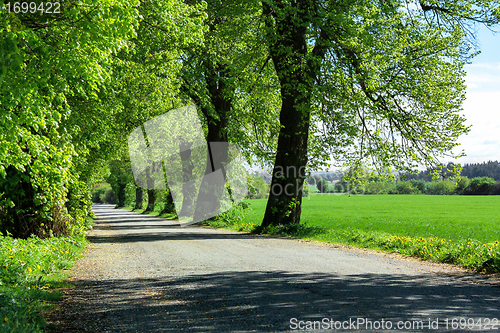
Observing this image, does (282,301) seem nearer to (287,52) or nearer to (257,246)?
(257,246)

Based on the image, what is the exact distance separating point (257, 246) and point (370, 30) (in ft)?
28.1

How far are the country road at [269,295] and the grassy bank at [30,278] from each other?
299 millimetres

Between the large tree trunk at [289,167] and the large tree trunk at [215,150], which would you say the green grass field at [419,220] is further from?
the large tree trunk at [289,167]

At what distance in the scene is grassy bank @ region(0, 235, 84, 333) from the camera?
15.7ft

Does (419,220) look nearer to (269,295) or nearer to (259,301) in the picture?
(269,295)

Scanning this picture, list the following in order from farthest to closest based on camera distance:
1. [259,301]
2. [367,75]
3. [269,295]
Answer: [367,75]
[269,295]
[259,301]

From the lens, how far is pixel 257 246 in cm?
1252

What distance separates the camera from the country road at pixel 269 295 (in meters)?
4.91

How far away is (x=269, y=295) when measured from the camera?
20.3 feet

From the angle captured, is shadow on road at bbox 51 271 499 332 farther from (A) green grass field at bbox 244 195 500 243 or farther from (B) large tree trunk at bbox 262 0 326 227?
(B) large tree trunk at bbox 262 0 326 227

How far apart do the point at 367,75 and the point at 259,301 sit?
10415mm
